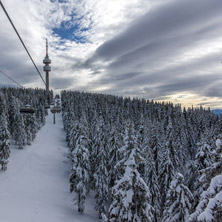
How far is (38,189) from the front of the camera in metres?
36.1

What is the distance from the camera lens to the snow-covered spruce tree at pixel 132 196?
46.7ft

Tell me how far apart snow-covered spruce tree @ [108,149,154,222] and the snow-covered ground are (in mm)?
16118

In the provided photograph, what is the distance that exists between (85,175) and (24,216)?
9105 mm

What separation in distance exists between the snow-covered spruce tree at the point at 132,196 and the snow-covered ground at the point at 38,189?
52.9ft

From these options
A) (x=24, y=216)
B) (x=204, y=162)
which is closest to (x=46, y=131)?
(x=24, y=216)

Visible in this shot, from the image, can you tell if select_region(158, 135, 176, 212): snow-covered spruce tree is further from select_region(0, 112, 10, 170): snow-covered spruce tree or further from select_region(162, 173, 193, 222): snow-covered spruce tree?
select_region(0, 112, 10, 170): snow-covered spruce tree

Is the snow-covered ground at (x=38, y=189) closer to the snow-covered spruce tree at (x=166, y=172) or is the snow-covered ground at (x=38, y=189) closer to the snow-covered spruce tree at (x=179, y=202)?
the snow-covered spruce tree at (x=166, y=172)

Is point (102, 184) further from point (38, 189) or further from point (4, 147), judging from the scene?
point (4, 147)

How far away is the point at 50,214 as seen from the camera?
1107 inches

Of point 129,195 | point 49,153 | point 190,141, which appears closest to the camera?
point 129,195

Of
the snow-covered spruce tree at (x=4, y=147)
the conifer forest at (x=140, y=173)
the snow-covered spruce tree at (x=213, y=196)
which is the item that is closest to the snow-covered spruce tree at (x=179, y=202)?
the conifer forest at (x=140, y=173)

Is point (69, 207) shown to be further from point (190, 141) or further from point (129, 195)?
point (190, 141)

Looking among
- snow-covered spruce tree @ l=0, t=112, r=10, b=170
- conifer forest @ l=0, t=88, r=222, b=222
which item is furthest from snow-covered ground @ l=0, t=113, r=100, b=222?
conifer forest @ l=0, t=88, r=222, b=222

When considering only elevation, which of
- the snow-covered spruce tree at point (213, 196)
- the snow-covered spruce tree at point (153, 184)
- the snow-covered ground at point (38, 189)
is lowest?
the snow-covered ground at point (38, 189)
